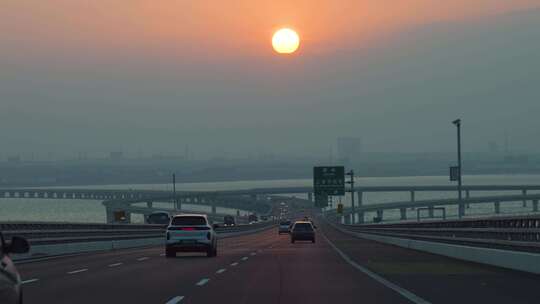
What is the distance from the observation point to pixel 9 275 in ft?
32.6

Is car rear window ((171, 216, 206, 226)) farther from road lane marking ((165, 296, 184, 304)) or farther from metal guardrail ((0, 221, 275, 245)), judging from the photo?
road lane marking ((165, 296, 184, 304))

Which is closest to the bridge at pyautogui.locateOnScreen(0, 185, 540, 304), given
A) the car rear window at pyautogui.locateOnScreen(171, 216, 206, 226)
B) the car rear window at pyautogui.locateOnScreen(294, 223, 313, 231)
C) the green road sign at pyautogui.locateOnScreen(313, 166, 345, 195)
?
the car rear window at pyautogui.locateOnScreen(171, 216, 206, 226)

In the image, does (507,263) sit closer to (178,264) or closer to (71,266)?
(178,264)

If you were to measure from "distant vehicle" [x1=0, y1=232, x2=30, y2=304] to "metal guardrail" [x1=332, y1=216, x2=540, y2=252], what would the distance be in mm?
18207

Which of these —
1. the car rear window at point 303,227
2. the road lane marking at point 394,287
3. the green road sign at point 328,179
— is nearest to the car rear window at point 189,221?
the road lane marking at point 394,287

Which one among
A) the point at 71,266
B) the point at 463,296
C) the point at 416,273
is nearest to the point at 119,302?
the point at 463,296

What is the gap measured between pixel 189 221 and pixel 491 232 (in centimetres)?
1149

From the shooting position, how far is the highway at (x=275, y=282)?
58.2ft

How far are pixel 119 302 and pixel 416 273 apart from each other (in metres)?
11.2

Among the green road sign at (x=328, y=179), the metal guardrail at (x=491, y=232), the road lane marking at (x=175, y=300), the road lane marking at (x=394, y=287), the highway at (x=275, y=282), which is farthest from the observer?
the green road sign at (x=328, y=179)

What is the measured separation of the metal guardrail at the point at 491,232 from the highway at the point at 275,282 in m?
1.80

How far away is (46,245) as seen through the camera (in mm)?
39750

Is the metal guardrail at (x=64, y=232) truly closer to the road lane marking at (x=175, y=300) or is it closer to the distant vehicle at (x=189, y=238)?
the distant vehicle at (x=189, y=238)

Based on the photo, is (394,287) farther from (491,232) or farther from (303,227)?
(303,227)
